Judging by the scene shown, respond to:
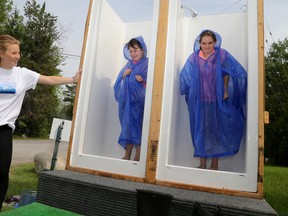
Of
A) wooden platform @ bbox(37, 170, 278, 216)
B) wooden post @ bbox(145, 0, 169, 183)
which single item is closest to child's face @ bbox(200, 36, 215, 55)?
wooden post @ bbox(145, 0, 169, 183)

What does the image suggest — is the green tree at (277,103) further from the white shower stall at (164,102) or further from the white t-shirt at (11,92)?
the white t-shirt at (11,92)

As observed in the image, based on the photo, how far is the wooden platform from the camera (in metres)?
2.02

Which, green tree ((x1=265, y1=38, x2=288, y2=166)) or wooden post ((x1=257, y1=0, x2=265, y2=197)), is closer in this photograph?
wooden post ((x1=257, y1=0, x2=265, y2=197))

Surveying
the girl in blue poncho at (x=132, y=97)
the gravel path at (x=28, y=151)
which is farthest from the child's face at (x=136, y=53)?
the gravel path at (x=28, y=151)

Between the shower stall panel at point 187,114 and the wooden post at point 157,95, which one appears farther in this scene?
the wooden post at point 157,95

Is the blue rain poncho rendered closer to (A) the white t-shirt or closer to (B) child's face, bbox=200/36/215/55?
(B) child's face, bbox=200/36/215/55

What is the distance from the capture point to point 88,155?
3.02m

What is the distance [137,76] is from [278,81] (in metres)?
28.0

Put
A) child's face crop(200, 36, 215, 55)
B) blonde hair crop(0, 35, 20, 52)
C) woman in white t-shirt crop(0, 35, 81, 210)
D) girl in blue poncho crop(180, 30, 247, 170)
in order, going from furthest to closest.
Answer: child's face crop(200, 36, 215, 55), girl in blue poncho crop(180, 30, 247, 170), blonde hair crop(0, 35, 20, 52), woman in white t-shirt crop(0, 35, 81, 210)

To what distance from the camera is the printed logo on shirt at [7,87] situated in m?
2.33

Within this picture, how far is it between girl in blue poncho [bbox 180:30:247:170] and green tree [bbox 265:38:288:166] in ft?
70.2

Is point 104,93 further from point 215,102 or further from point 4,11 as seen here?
point 4,11

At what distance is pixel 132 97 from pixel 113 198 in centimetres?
129

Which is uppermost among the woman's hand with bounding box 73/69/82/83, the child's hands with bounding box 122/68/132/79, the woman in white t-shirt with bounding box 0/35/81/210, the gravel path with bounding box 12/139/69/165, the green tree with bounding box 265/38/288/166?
the green tree with bounding box 265/38/288/166
